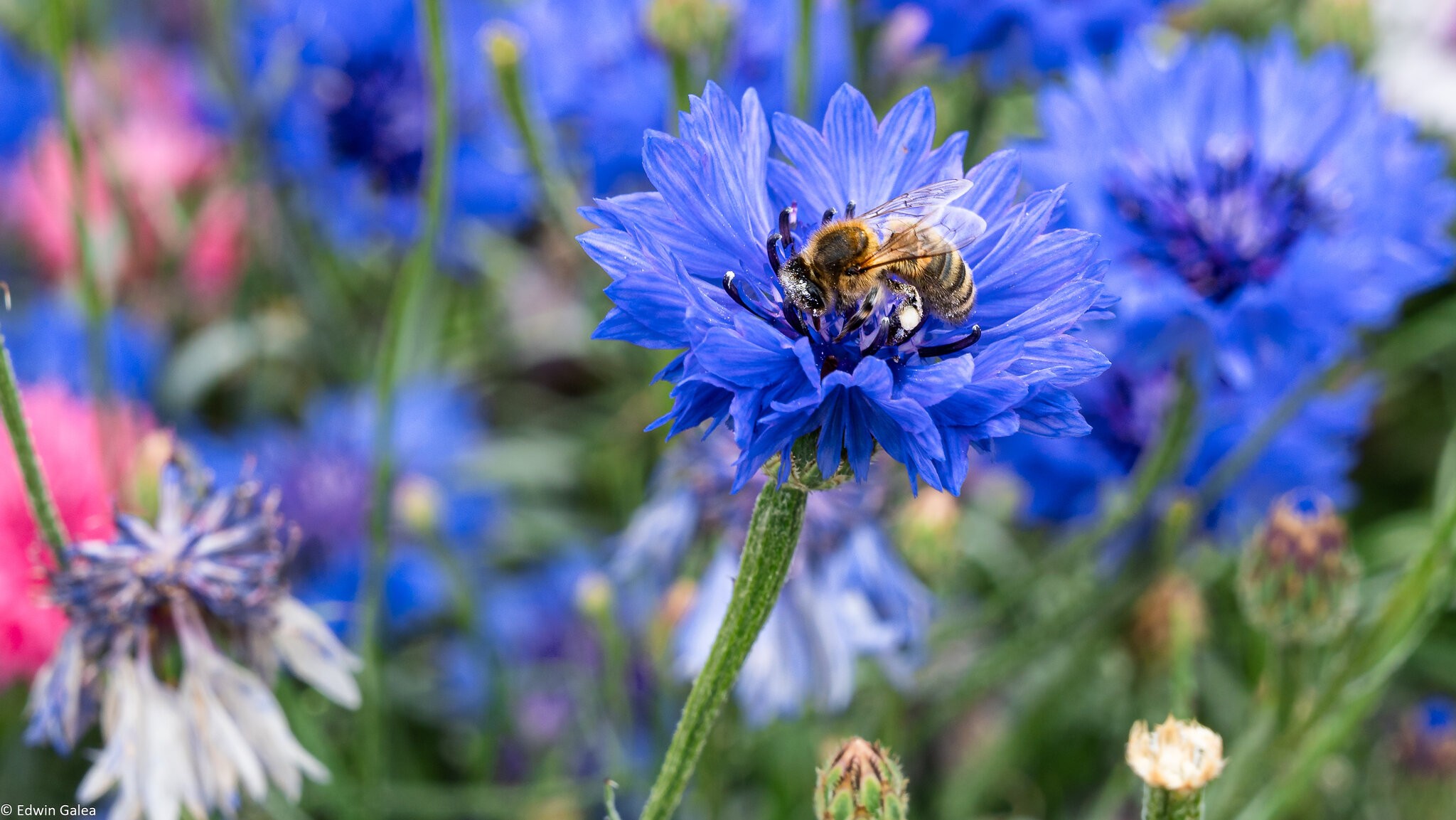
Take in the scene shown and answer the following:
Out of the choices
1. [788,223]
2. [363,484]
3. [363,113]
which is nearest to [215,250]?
[363,113]

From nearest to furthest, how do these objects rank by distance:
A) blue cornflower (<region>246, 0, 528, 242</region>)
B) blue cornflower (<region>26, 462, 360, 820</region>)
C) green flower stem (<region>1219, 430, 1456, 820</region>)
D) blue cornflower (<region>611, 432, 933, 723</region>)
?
blue cornflower (<region>26, 462, 360, 820</region>) < green flower stem (<region>1219, 430, 1456, 820</region>) < blue cornflower (<region>611, 432, 933, 723</region>) < blue cornflower (<region>246, 0, 528, 242</region>)

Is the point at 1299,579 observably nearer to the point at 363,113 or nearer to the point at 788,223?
the point at 788,223

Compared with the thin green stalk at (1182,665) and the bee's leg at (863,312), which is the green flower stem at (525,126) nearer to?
the bee's leg at (863,312)

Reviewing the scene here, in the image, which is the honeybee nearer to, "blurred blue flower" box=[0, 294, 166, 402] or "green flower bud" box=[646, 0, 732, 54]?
"green flower bud" box=[646, 0, 732, 54]

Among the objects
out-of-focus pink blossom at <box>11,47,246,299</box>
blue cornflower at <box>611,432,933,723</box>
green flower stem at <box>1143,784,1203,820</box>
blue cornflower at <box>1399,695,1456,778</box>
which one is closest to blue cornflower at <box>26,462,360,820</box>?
blue cornflower at <box>611,432,933,723</box>

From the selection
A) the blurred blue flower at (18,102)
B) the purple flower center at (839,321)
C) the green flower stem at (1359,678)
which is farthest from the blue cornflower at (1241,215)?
the blurred blue flower at (18,102)

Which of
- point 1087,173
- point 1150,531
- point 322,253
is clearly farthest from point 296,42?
point 1150,531
